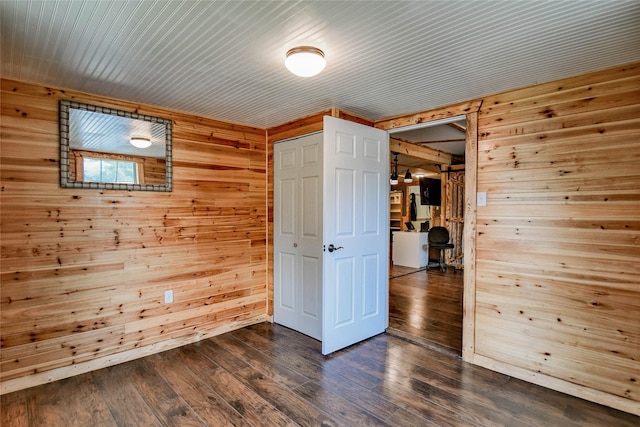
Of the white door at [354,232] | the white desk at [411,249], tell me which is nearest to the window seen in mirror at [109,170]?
the white door at [354,232]

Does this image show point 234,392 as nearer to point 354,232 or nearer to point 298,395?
point 298,395

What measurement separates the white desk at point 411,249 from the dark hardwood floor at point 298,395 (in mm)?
4341

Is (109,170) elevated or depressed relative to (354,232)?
elevated

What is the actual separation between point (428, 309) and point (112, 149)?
4029 millimetres

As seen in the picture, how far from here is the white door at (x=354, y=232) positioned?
2877 mm

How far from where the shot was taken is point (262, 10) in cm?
157

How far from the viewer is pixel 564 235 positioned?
2.35 m

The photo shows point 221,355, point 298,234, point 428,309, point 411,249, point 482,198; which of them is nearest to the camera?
point 482,198

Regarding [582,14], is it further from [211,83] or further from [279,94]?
[211,83]

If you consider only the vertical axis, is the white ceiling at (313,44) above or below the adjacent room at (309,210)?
above

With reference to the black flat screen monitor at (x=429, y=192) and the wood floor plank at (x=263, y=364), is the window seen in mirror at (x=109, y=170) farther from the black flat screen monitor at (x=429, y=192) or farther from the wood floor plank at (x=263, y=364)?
the black flat screen monitor at (x=429, y=192)

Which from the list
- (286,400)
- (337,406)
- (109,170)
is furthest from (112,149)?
(337,406)

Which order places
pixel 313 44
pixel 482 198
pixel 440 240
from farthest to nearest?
pixel 440 240 → pixel 482 198 → pixel 313 44

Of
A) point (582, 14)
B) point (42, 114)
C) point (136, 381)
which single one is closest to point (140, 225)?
point (42, 114)
